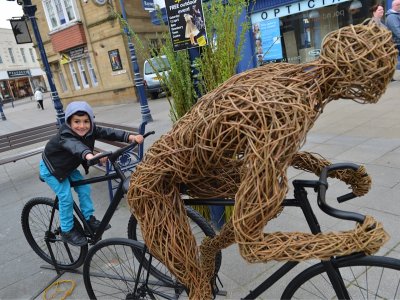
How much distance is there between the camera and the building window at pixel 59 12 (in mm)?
18994

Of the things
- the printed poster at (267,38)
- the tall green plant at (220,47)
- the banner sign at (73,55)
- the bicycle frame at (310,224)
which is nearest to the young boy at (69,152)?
the tall green plant at (220,47)

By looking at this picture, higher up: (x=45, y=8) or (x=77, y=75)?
(x=45, y=8)

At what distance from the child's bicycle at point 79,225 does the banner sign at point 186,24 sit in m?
0.83

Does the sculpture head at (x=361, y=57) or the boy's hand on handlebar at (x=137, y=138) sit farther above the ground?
the sculpture head at (x=361, y=57)

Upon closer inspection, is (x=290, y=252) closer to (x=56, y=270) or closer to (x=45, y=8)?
(x=56, y=270)

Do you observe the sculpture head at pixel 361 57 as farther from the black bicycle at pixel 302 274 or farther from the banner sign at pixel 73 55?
the banner sign at pixel 73 55

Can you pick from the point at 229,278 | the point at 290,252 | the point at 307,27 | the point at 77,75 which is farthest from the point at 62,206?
the point at 77,75

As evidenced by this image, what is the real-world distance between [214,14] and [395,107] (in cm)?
524

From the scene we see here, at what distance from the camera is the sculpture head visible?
4.01 ft

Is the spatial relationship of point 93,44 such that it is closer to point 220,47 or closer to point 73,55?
point 73,55

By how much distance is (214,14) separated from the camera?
2717 mm

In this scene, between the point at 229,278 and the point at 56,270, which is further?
the point at 56,270

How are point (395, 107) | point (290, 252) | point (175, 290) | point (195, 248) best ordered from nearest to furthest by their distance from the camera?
point (290, 252) < point (195, 248) < point (175, 290) < point (395, 107)

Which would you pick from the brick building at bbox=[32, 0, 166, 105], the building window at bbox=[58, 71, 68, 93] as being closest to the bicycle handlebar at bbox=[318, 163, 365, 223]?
the brick building at bbox=[32, 0, 166, 105]
